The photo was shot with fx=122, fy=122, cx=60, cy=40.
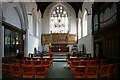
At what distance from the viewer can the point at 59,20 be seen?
23.8 m

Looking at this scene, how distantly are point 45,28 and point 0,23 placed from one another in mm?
15909

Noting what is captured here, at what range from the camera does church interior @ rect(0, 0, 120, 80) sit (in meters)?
5.60

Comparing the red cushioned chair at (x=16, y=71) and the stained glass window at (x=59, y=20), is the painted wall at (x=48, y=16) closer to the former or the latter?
the stained glass window at (x=59, y=20)

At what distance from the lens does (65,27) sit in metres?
23.8

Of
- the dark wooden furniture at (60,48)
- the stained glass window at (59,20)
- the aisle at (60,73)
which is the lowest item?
the aisle at (60,73)

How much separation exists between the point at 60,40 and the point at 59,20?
13.9 ft

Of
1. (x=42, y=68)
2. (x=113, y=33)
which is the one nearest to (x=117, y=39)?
(x=113, y=33)

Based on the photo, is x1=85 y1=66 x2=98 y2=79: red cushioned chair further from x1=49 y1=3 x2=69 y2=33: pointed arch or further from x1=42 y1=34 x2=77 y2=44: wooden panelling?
x1=49 y1=3 x2=69 y2=33: pointed arch

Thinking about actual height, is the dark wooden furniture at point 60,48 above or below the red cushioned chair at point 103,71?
above

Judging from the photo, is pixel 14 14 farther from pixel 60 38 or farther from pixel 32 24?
pixel 60 38

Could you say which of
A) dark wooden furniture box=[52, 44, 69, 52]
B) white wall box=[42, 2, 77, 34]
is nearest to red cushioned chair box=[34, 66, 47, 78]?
dark wooden furniture box=[52, 44, 69, 52]

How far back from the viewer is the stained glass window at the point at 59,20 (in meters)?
23.8

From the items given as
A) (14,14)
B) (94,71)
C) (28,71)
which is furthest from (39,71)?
(14,14)

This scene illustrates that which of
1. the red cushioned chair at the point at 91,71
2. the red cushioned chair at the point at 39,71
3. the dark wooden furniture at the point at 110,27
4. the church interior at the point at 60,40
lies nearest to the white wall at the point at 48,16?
the church interior at the point at 60,40
